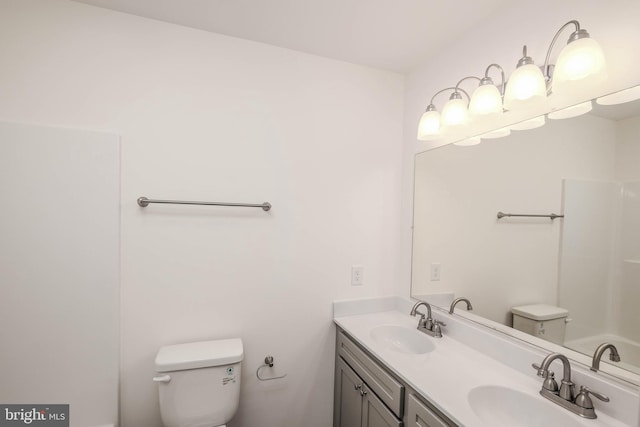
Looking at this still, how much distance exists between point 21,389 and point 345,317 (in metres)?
1.61

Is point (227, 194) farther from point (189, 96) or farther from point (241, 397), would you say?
point (241, 397)

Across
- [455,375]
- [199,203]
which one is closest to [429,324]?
[455,375]

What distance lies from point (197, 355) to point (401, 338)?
3.69ft

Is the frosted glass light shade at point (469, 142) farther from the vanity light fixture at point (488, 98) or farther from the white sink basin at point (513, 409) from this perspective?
the white sink basin at point (513, 409)

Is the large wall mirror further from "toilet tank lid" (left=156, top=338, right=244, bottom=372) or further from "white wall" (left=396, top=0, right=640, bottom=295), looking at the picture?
"toilet tank lid" (left=156, top=338, right=244, bottom=372)

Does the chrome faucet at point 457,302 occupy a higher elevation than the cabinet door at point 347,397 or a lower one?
higher

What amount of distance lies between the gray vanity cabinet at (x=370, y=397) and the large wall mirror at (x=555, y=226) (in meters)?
0.54

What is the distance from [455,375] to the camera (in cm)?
115

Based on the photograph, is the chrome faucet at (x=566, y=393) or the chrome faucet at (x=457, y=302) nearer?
the chrome faucet at (x=566, y=393)

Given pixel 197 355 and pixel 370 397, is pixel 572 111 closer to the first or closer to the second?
pixel 370 397

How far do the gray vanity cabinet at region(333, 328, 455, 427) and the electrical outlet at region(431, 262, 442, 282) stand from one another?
0.61 metres

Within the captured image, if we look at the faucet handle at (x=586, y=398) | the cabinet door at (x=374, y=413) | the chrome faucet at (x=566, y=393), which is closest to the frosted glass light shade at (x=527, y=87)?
the chrome faucet at (x=566, y=393)

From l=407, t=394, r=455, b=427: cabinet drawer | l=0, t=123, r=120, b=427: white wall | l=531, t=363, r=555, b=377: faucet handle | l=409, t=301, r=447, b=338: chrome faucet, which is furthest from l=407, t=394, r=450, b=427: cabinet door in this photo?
l=0, t=123, r=120, b=427: white wall

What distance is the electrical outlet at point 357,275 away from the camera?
6.05ft
